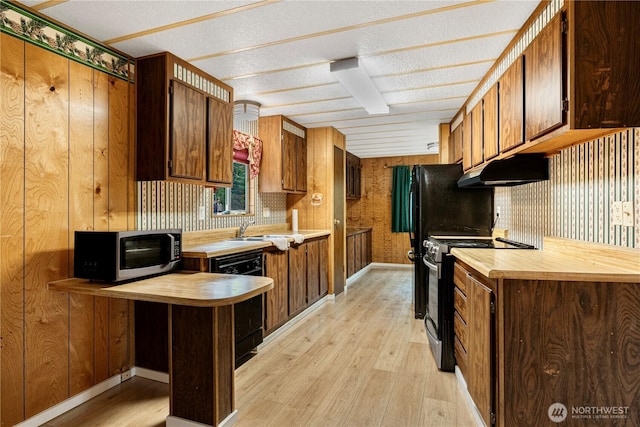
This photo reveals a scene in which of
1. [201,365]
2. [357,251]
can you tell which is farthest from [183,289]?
[357,251]

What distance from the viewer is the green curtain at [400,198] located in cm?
714

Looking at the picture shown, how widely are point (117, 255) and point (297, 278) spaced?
6.93 feet

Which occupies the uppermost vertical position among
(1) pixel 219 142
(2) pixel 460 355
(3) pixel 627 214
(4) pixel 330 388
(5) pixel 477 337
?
(1) pixel 219 142

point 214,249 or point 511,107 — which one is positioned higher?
point 511,107

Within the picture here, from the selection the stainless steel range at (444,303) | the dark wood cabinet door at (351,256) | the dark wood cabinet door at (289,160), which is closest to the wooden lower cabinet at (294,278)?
the dark wood cabinet door at (289,160)

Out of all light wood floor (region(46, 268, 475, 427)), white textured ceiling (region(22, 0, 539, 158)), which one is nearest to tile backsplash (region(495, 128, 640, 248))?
white textured ceiling (region(22, 0, 539, 158))

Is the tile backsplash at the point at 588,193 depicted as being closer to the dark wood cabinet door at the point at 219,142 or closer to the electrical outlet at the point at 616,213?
the electrical outlet at the point at 616,213

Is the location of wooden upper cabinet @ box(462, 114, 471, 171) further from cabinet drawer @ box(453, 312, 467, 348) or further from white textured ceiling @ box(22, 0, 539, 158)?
cabinet drawer @ box(453, 312, 467, 348)

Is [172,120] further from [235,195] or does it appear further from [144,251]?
[235,195]

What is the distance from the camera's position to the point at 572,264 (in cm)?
179

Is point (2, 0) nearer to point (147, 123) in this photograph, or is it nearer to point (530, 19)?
point (147, 123)

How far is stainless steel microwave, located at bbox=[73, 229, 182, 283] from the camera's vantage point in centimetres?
196

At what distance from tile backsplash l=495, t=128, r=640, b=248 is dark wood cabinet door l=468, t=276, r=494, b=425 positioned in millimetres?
713

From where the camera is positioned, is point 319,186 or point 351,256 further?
point 351,256
